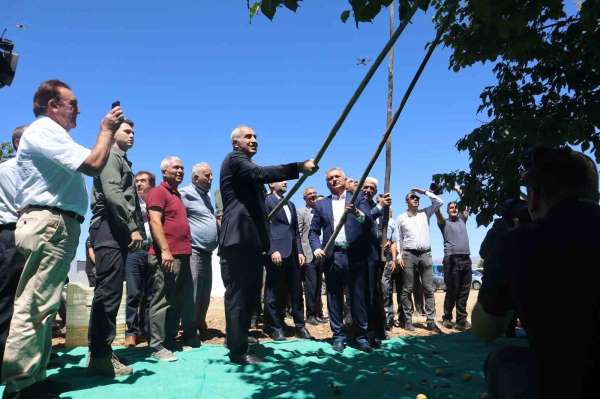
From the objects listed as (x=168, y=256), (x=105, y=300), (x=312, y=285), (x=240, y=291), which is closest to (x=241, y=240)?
(x=240, y=291)

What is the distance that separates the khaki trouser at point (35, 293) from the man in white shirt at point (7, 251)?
567 millimetres

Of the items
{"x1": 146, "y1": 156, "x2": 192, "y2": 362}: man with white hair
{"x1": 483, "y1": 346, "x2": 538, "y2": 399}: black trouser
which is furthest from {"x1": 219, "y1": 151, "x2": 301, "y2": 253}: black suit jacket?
{"x1": 483, "y1": 346, "x2": 538, "y2": 399}: black trouser

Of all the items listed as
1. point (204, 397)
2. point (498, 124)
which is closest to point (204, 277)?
point (204, 397)

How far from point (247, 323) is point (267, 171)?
1578 mm

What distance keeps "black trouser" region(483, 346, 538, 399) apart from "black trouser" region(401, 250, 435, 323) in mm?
5394

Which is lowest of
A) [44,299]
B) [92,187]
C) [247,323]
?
[247,323]

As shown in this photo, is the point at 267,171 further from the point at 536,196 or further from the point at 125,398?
the point at 536,196

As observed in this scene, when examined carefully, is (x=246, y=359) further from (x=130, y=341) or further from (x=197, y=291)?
(x=130, y=341)

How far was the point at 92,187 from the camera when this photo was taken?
14.5 feet

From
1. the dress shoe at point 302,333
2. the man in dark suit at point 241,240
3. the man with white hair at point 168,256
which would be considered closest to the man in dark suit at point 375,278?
the dress shoe at point 302,333

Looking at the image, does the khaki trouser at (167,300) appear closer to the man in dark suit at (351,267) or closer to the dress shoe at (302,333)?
the man in dark suit at (351,267)

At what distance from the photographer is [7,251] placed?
3.57 metres

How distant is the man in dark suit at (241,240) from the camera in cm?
445

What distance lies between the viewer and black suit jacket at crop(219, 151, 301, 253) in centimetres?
442
